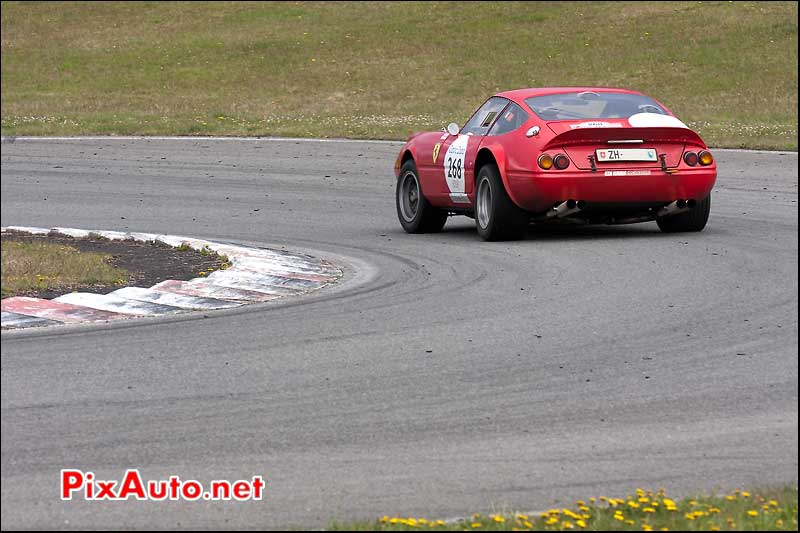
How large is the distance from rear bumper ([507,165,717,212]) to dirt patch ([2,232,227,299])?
258 centimetres

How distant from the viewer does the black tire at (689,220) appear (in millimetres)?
12192

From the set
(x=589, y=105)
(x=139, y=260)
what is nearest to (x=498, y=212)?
(x=589, y=105)

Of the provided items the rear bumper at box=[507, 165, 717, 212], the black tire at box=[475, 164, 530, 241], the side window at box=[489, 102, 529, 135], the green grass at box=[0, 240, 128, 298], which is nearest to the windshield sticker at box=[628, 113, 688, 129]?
the rear bumper at box=[507, 165, 717, 212]

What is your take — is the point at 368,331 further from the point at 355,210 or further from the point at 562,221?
the point at 355,210

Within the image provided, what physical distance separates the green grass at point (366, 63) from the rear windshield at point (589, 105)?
959cm

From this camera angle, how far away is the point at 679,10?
4562 centimetres

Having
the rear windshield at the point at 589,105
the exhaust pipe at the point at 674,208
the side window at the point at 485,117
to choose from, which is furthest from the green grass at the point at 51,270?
the exhaust pipe at the point at 674,208

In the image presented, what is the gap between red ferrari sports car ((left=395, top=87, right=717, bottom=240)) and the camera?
11.4 m

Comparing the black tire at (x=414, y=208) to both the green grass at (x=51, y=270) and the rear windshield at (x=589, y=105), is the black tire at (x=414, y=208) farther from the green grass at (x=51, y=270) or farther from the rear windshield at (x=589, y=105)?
the green grass at (x=51, y=270)

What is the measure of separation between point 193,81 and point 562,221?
1076 inches

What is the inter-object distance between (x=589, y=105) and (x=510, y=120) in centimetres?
70

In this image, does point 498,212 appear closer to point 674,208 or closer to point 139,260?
point 674,208

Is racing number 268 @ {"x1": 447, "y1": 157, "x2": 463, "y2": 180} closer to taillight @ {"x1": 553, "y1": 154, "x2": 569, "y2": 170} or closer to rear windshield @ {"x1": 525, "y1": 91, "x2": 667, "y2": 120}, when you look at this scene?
rear windshield @ {"x1": 525, "y1": 91, "x2": 667, "y2": 120}

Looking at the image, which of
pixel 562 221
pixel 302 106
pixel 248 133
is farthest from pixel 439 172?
pixel 302 106
